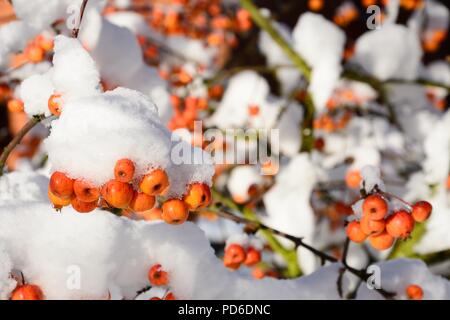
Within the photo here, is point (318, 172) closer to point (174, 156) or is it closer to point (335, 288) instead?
point (335, 288)

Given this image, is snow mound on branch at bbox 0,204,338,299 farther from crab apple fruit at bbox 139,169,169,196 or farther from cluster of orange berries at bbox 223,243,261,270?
crab apple fruit at bbox 139,169,169,196

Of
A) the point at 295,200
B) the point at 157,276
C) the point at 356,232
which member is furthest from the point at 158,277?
the point at 295,200

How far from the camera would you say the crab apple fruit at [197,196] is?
1312mm

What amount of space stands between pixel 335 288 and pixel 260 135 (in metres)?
2.16

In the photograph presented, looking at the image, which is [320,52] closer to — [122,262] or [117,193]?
[122,262]

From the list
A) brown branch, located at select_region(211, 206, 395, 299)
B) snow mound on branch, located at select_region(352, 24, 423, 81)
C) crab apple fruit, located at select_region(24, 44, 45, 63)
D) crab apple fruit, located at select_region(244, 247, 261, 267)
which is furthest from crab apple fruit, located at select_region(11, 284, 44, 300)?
snow mound on branch, located at select_region(352, 24, 423, 81)

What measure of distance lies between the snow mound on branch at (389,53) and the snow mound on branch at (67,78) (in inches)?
121

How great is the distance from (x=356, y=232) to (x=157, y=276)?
0.71 m

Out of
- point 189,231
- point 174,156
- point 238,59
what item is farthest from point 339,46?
point 174,156

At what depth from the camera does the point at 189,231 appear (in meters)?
1.76

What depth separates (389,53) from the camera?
4.20 metres

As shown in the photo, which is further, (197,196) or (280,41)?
(280,41)

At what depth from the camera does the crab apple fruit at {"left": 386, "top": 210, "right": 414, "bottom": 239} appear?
1.66 metres

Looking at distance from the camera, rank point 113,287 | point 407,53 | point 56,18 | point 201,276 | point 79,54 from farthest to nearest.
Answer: point 407,53 → point 56,18 → point 201,276 → point 113,287 → point 79,54
